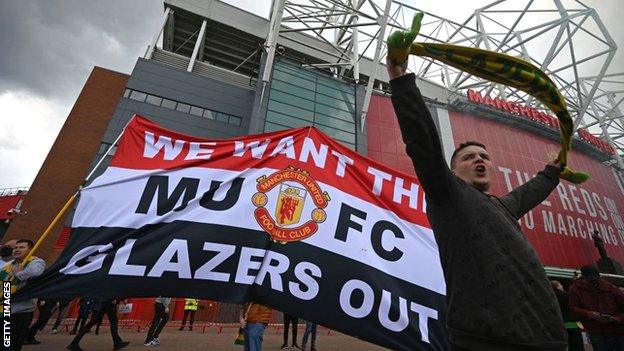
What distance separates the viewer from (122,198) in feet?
8.97

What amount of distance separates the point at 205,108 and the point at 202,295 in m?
19.6

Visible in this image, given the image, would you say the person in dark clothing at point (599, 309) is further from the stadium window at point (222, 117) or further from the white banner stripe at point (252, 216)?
the stadium window at point (222, 117)

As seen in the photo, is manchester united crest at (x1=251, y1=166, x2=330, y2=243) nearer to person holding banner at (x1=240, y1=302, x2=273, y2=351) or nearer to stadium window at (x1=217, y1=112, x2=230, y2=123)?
person holding banner at (x1=240, y1=302, x2=273, y2=351)

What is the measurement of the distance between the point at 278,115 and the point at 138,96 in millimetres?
8649

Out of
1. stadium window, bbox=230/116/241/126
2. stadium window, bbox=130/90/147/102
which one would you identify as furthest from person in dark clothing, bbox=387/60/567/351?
stadium window, bbox=130/90/147/102

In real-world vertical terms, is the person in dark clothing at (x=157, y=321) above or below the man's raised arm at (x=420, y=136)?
below

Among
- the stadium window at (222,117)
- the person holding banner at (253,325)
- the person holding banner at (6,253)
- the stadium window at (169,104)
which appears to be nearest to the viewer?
the person holding banner at (253,325)

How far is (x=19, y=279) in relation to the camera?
3502mm

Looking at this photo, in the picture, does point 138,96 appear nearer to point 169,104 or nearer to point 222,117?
point 169,104

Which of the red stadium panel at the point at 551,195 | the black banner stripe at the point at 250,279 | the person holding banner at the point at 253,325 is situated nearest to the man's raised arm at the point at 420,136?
the black banner stripe at the point at 250,279

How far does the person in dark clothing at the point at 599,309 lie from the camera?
4.32 m

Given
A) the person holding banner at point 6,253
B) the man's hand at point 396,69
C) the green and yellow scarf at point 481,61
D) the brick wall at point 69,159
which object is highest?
the brick wall at point 69,159

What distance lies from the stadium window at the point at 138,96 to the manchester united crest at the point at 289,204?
1920cm

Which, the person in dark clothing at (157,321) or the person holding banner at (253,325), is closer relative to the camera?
the person holding banner at (253,325)
